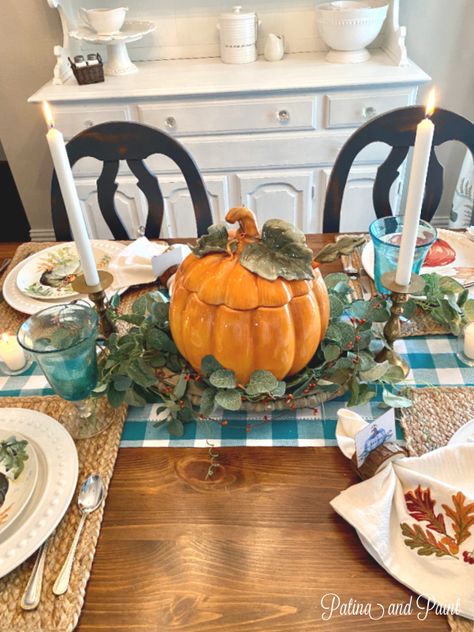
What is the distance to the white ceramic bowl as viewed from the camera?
1.62 meters

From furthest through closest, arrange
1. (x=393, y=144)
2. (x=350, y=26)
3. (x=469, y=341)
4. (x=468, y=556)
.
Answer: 1. (x=350, y=26)
2. (x=393, y=144)
3. (x=469, y=341)
4. (x=468, y=556)

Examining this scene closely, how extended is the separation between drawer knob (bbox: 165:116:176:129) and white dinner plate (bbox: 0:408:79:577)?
128cm

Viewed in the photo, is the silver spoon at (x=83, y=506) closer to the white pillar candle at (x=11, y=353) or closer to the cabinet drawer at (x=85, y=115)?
the white pillar candle at (x=11, y=353)

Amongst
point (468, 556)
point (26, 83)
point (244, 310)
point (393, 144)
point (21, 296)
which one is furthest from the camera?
point (26, 83)

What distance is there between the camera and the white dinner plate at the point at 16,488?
528 mm

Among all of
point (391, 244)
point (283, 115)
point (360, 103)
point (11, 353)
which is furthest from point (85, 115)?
point (391, 244)

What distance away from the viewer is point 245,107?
1656 millimetres

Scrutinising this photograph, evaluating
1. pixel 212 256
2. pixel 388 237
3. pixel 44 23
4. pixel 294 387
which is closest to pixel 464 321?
pixel 388 237

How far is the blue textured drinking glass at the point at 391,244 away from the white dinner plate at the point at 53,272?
0.51 meters

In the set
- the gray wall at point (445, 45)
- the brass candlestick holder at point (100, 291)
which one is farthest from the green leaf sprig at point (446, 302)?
the gray wall at point (445, 45)

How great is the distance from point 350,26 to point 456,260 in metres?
1.10

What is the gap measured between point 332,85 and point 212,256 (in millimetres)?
1232

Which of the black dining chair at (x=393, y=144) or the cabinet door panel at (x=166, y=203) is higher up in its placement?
the black dining chair at (x=393, y=144)

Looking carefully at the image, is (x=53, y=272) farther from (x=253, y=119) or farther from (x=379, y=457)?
(x=253, y=119)
